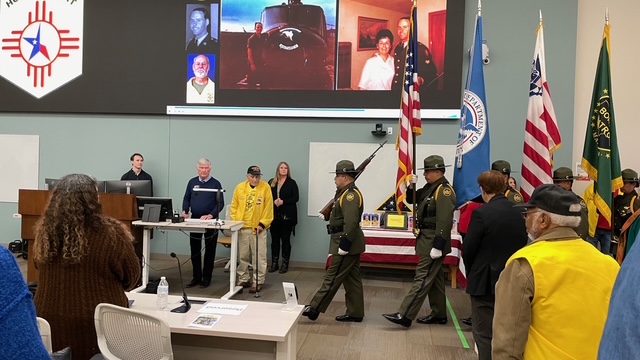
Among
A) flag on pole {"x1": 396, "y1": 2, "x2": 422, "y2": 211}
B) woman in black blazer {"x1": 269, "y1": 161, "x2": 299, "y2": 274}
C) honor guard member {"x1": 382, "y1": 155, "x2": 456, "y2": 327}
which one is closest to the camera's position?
honor guard member {"x1": 382, "y1": 155, "x2": 456, "y2": 327}

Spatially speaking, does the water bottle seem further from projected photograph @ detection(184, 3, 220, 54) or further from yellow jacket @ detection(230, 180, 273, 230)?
projected photograph @ detection(184, 3, 220, 54)

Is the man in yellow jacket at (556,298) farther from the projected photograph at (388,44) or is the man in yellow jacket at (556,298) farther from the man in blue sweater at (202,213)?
the projected photograph at (388,44)

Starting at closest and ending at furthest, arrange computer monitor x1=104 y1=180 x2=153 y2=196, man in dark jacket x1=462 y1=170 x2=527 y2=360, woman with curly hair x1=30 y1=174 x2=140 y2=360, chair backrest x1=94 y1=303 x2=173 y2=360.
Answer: chair backrest x1=94 y1=303 x2=173 y2=360 < woman with curly hair x1=30 y1=174 x2=140 y2=360 < man in dark jacket x1=462 y1=170 x2=527 y2=360 < computer monitor x1=104 y1=180 x2=153 y2=196

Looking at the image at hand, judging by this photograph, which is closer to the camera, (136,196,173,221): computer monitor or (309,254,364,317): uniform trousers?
(309,254,364,317): uniform trousers

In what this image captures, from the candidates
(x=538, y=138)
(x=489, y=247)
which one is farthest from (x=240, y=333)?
(x=538, y=138)

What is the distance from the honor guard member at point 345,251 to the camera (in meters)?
4.24

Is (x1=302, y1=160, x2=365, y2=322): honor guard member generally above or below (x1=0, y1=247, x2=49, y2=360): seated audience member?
below

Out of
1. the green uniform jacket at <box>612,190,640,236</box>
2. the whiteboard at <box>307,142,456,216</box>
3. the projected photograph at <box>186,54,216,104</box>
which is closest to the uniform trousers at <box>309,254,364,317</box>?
the whiteboard at <box>307,142,456,216</box>

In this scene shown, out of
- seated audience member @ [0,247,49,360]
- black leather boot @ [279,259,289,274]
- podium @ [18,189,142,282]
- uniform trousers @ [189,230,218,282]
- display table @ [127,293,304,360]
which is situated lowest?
black leather boot @ [279,259,289,274]

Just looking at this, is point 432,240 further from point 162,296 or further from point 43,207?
point 43,207

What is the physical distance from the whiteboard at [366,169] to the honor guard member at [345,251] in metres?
2.43

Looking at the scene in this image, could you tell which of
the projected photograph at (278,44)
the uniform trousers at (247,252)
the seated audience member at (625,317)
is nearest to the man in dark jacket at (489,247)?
the seated audience member at (625,317)

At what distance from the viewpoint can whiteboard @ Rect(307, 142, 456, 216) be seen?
22.1 feet

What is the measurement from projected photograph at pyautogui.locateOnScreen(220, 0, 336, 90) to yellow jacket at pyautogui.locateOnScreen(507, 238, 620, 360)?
5633mm
